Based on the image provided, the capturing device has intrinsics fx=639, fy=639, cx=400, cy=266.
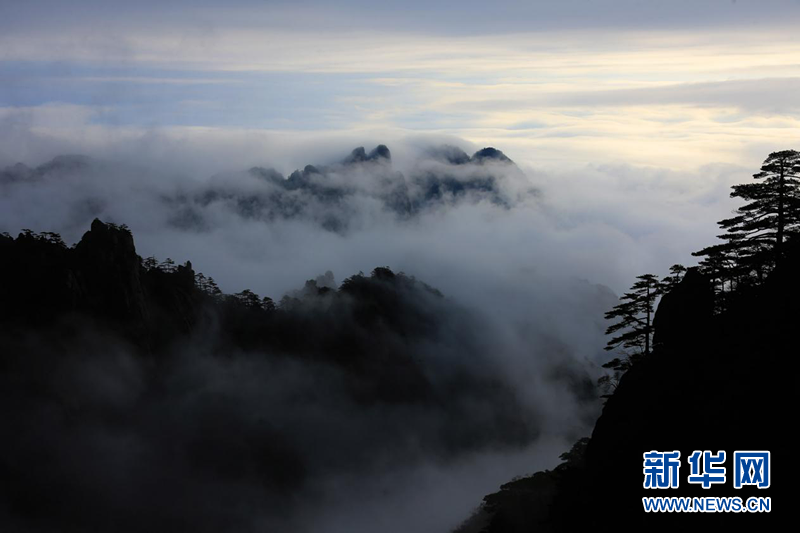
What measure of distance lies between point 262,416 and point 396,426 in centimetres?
3786

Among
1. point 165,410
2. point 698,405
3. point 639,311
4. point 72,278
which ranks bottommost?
point 698,405

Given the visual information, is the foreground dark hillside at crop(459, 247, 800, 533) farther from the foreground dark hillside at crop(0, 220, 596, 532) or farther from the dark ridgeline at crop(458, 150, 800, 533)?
the foreground dark hillside at crop(0, 220, 596, 532)

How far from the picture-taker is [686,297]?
50.2 meters

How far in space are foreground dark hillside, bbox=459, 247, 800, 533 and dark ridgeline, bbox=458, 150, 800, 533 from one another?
0.08 meters

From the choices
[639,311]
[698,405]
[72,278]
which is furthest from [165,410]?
[698,405]

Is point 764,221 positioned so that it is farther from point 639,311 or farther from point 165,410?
point 165,410

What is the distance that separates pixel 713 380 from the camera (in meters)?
41.8

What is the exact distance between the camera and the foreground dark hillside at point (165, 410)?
10638cm

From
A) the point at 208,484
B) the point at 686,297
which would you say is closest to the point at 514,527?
the point at 686,297

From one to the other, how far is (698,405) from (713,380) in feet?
6.57

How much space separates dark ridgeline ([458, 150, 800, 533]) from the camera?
1441 inches

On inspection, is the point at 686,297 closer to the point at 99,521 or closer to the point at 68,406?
the point at 99,521

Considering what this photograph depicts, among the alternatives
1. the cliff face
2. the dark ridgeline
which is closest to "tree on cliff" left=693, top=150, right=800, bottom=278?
the dark ridgeline

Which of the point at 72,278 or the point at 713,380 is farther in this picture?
the point at 72,278
